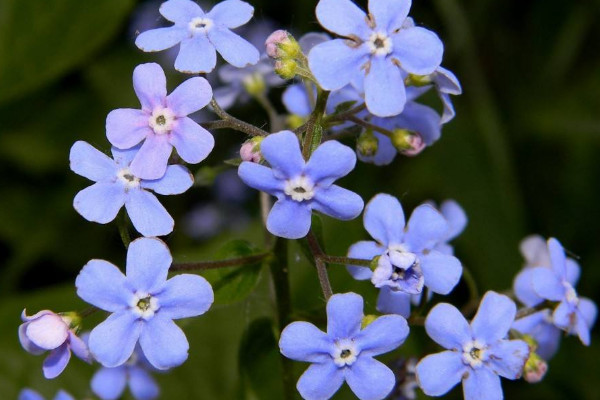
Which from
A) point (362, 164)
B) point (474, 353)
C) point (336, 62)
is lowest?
point (362, 164)

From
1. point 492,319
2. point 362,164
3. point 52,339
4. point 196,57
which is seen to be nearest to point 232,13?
point 196,57

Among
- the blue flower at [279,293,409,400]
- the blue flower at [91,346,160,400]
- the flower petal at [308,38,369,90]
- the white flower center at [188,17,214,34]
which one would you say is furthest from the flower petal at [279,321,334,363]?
the blue flower at [91,346,160,400]

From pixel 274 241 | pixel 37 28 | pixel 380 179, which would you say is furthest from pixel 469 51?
pixel 274 241

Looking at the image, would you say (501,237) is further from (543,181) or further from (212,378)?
(212,378)

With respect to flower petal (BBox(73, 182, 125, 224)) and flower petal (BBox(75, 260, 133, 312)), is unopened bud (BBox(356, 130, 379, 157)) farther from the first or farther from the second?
flower petal (BBox(75, 260, 133, 312))

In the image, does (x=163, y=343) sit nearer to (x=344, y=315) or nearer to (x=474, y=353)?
(x=344, y=315)

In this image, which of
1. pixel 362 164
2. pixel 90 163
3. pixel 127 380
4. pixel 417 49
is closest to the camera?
pixel 417 49

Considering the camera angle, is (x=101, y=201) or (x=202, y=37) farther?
(x=202, y=37)
